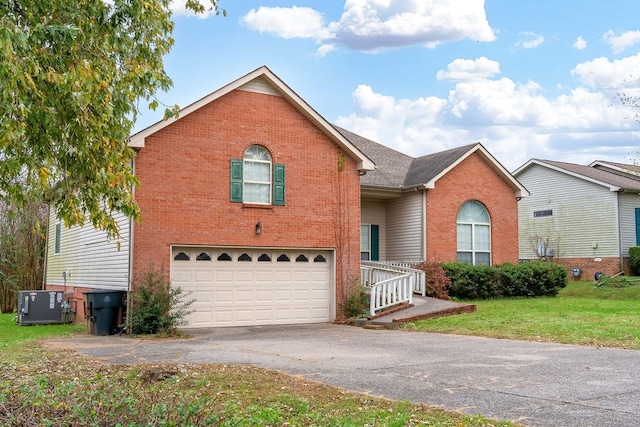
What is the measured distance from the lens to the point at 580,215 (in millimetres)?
32250

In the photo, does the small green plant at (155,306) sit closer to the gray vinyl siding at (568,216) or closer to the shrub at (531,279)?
the shrub at (531,279)

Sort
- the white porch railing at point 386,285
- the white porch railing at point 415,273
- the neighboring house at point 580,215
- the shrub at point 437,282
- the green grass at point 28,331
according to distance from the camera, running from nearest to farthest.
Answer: the green grass at point 28,331 → the white porch railing at point 386,285 → the white porch railing at point 415,273 → the shrub at point 437,282 → the neighboring house at point 580,215

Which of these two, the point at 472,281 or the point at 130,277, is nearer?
the point at 130,277

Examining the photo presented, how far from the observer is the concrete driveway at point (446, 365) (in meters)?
7.28

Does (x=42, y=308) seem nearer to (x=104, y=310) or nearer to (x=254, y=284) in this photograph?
(x=104, y=310)

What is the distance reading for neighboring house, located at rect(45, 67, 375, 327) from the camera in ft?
55.9

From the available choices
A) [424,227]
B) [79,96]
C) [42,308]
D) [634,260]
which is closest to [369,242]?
[424,227]

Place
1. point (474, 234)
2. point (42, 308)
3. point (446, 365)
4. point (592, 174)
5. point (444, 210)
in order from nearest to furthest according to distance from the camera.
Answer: point (446, 365)
point (42, 308)
point (444, 210)
point (474, 234)
point (592, 174)

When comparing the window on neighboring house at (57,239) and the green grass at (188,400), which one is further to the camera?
the window on neighboring house at (57,239)

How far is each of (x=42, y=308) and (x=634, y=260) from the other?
2399cm

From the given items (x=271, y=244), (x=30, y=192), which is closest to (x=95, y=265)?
(x=271, y=244)

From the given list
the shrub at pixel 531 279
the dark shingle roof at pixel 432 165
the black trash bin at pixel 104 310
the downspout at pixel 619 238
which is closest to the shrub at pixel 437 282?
the shrub at pixel 531 279

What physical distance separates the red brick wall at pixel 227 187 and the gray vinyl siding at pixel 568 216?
1624 cm

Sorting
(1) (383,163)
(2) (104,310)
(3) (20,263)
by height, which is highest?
(1) (383,163)
